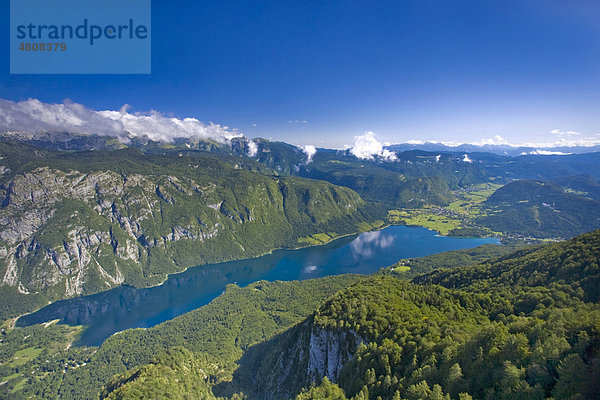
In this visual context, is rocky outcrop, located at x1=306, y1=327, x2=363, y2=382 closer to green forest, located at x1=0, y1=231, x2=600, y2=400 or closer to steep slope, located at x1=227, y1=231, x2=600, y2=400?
steep slope, located at x1=227, y1=231, x2=600, y2=400

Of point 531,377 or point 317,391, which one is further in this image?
point 317,391

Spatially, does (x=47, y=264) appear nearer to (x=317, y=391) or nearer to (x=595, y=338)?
(x=317, y=391)

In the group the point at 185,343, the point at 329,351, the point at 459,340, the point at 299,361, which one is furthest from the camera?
the point at 185,343

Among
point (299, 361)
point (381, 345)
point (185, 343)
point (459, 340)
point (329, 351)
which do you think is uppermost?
point (459, 340)

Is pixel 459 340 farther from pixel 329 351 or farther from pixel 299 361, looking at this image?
pixel 299 361

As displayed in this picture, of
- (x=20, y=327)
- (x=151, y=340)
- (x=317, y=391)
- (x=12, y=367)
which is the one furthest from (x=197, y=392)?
(x=20, y=327)

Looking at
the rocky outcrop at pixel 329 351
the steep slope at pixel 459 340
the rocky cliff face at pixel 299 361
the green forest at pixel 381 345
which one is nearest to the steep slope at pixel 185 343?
the green forest at pixel 381 345

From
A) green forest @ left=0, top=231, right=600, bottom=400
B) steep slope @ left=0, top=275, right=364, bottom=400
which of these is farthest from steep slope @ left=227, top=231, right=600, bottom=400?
steep slope @ left=0, top=275, right=364, bottom=400

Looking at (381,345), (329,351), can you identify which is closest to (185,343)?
(329,351)

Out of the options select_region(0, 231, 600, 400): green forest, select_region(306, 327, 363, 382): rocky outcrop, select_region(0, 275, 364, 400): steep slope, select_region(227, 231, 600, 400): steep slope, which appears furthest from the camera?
select_region(0, 275, 364, 400): steep slope

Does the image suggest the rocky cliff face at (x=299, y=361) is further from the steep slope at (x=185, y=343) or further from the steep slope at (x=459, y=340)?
the steep slope at (x=185, y=343)

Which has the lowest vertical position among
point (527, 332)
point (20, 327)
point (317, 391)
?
point (20, 327)
